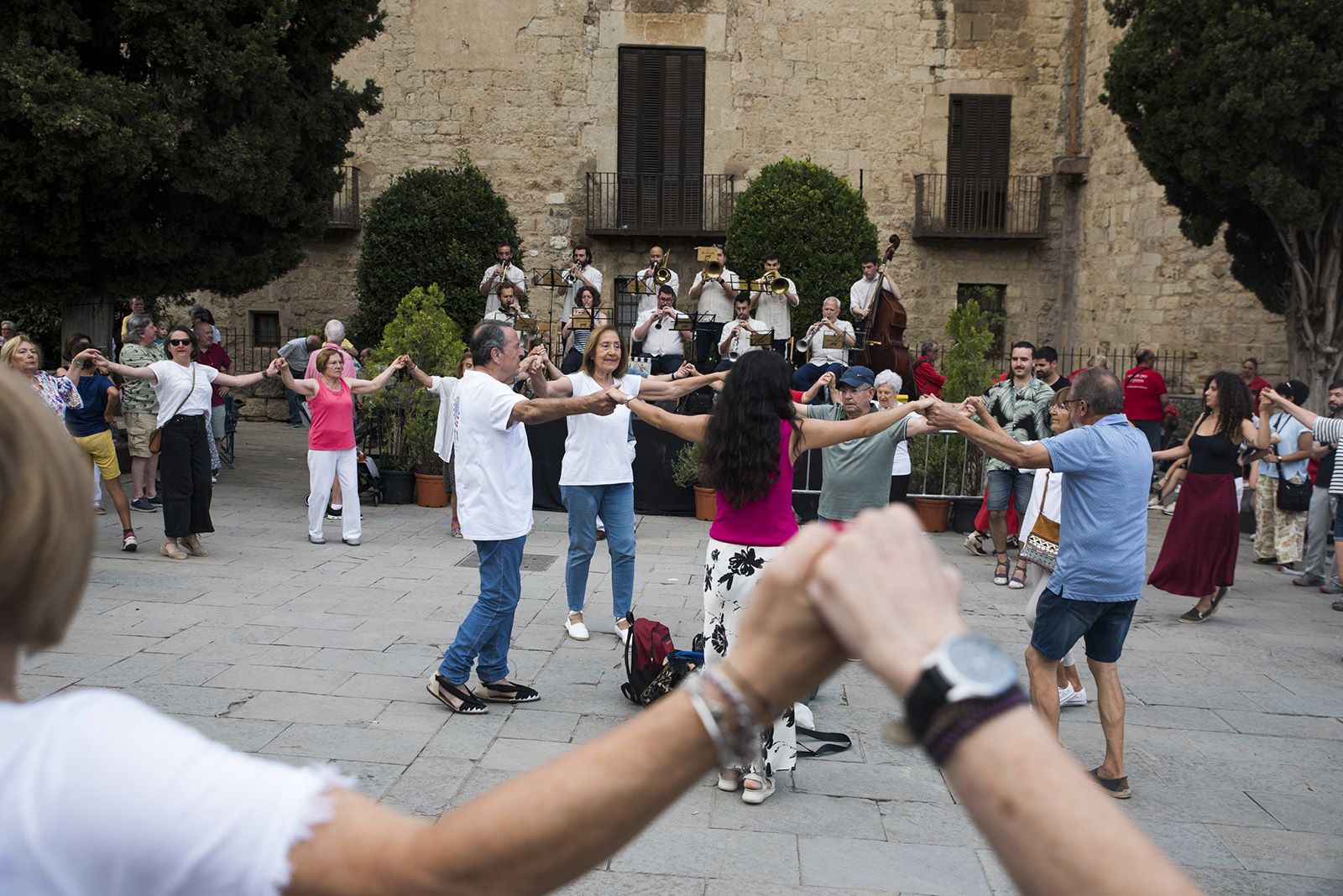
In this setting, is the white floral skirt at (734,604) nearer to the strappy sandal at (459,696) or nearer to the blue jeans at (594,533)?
the strappy sandal at (459,696)

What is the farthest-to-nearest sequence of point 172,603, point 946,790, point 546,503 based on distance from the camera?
point 546,503 < point 172,603 < point 946,790

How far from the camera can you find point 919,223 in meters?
20.2

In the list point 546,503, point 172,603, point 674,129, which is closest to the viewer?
point 172,603

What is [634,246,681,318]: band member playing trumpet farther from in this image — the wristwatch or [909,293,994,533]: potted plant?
the wristwatch

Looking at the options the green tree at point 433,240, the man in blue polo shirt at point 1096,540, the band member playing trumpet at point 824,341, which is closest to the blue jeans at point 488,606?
the man in blue polo shirt at point 1096,540

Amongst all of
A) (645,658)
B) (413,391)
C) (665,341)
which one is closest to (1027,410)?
(645,658)

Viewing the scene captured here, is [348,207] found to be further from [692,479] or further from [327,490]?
[327,490]

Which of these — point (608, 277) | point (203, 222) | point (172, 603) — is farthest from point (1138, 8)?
point (172, 603)

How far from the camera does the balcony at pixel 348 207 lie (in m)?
20.2

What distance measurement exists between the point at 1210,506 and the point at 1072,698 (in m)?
2.75

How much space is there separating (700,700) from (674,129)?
2004cm

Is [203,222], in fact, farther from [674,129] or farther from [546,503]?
[674,129]

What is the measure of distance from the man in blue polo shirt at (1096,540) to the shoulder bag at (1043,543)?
1.40 metres

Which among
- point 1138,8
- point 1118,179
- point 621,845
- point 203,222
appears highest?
point 1138,8
